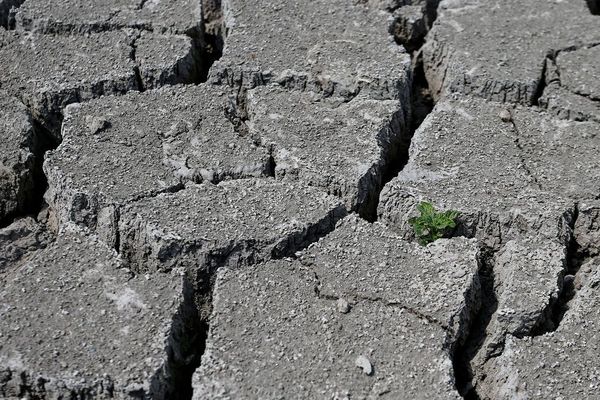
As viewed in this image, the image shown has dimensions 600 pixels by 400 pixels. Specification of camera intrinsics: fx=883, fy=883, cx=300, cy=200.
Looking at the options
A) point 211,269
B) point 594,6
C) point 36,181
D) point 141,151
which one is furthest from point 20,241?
point 594,6

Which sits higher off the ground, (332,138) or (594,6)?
(594,6)

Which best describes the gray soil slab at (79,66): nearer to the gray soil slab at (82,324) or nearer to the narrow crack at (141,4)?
the narrow crack at (141,4)

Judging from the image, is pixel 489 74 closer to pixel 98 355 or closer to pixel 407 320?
pixel 407 320

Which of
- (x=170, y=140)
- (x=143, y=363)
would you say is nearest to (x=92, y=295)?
(x=143, y=363)

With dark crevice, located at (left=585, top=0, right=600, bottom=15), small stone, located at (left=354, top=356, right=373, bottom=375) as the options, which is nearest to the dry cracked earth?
small stone, located at (left=354, top=356, right=373, bottom=375)

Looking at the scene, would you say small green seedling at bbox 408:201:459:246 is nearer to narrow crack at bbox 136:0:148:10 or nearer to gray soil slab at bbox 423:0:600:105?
gray soil slab at bbox 423:0:600:105

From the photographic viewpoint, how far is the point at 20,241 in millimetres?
2832

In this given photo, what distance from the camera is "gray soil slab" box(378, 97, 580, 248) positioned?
287 cm

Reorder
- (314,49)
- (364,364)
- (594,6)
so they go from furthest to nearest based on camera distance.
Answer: (594,6), (314,49), (364,364)

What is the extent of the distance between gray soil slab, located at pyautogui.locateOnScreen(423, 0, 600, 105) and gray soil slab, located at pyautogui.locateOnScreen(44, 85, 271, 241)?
0.95 meters

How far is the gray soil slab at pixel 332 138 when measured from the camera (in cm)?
296

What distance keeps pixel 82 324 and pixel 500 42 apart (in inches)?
82.9

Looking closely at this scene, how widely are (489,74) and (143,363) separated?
183cm

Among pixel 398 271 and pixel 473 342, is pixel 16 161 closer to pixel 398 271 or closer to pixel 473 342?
pixel 398 271
